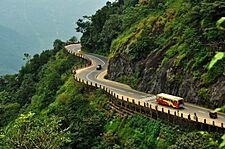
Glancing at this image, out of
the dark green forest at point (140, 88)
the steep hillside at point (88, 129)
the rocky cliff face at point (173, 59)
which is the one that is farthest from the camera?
the rocky cliff face at point (173, 59)

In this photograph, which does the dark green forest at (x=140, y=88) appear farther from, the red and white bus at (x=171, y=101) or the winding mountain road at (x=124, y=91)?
the red and white bus at (x=171, y=101)

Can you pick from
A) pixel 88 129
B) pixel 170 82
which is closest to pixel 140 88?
pixel 170 82

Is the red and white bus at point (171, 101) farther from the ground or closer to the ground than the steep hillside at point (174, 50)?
closer to the ground

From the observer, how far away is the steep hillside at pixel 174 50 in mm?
33875

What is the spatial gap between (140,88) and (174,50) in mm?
5843

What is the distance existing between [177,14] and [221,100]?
58.2 ft

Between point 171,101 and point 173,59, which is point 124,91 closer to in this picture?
point 173,59

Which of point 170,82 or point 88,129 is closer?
point 88,129

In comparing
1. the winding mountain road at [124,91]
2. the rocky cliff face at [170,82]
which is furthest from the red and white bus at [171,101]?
the rocky cliff face at [170,82]

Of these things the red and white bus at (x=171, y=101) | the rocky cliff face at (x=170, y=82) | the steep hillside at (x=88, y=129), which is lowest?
the steep hillside at (x=88, y=129)

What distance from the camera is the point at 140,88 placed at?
42.7 metres

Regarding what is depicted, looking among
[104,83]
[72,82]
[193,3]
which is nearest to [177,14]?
[193,3]

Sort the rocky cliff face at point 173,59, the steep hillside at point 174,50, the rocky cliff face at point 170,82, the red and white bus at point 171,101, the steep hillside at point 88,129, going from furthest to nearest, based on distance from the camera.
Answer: the steep hillside at point 174,50, the rocky cliff face at point 173,59, the red and white bus at point 171,101, the rocky cliff face at point 170,82, the steep hillside at point 88,129

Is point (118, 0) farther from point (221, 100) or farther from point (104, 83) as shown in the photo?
point (221, 100)
